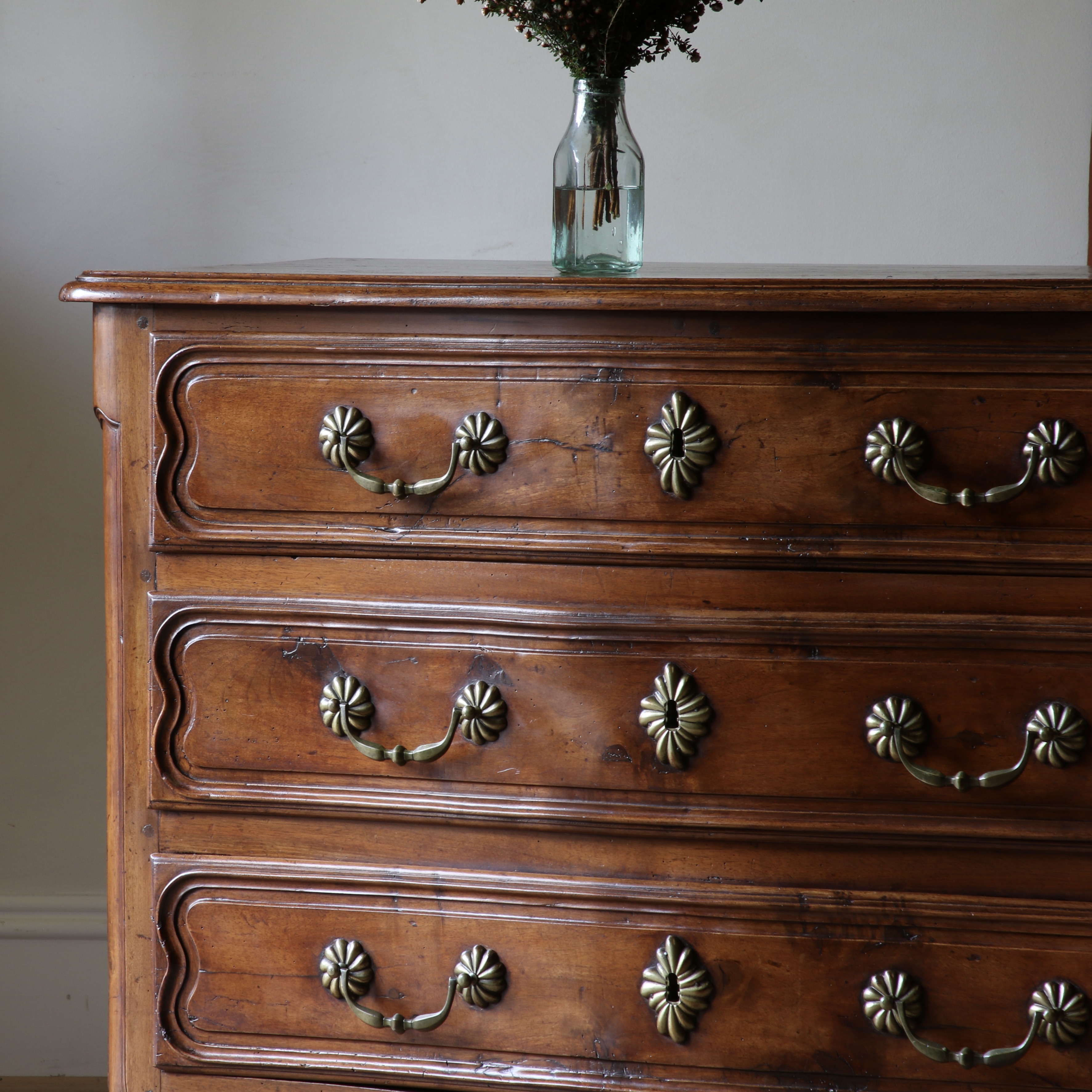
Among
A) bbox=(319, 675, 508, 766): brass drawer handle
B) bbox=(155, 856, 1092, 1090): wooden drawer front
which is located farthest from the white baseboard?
bbox=(319, 675, 508, 766): brass drawer handle

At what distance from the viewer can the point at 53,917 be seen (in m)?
1.67

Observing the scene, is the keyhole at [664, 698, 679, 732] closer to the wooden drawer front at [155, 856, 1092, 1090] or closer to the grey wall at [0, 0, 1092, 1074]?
the wooden drawer front at [155, 856, 1092, 1090]

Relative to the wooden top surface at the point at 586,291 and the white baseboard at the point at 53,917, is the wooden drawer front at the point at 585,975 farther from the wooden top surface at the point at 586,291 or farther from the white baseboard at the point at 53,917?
the white baseboard at the point at 53,917

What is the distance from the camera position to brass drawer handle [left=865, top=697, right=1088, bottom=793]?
2.77 feet

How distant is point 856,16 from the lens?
58.7 inches

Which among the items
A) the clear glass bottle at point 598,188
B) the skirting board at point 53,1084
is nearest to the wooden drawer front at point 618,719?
the clear glass bottle at point 598,188

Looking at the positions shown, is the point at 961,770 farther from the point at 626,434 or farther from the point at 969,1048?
the point at 626,434

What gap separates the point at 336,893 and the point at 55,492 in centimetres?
99

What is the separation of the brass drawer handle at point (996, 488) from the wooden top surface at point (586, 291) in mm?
93

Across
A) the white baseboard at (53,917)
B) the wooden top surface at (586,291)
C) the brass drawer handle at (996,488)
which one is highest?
the wooden top surface at (586,291)

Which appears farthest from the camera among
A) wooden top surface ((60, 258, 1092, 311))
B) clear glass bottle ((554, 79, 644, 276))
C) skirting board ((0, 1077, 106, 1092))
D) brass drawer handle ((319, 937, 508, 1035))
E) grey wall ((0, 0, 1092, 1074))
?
skirting board ((0, 1077, 106, 1092))

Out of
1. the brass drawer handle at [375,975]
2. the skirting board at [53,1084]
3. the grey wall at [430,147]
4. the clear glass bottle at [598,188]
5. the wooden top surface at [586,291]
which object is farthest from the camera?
the skirting board at [53,1084]

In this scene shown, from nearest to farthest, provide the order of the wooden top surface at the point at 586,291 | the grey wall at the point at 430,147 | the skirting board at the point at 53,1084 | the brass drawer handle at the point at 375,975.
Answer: the wooden top surface at the point at 586,291 → the brass drawer handle at the point at 375,975 → the grey wall at the point at 430,147 → the skirting board at the point at 53,1084

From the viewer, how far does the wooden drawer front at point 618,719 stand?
862 millimetres
